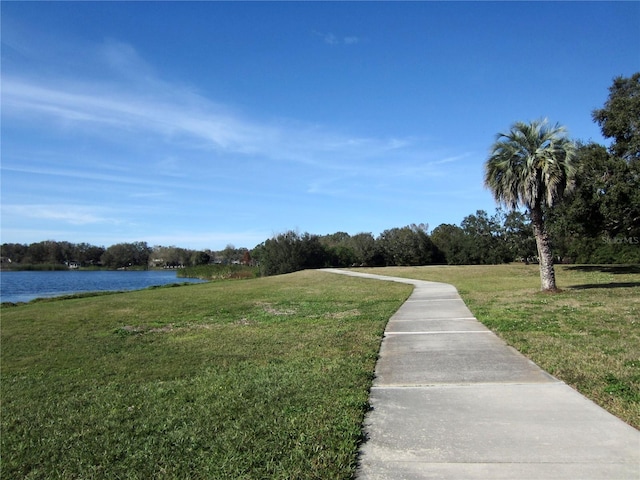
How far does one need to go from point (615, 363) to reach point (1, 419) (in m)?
7.87

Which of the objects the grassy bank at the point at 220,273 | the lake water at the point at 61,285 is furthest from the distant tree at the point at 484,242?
the lake water at the point at 61,285

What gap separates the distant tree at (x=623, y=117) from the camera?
2348 centimetres

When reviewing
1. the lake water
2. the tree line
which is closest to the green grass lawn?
the tree line

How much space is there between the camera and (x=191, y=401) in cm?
499

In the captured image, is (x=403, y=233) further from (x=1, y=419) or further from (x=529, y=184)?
(x=1, y=419)

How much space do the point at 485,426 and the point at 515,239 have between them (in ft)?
196

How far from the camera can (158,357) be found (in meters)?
7.92

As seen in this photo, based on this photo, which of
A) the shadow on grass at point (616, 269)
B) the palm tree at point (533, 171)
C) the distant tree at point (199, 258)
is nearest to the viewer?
the palm tree at point (533, 171)

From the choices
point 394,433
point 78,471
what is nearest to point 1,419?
point 78,471

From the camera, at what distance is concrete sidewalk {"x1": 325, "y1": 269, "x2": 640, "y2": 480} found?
123 inches

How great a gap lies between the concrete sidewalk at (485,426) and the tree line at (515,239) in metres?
12.0

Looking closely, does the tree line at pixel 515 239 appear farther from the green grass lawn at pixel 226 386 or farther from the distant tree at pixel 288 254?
the green grass lawn at pixel 226 386

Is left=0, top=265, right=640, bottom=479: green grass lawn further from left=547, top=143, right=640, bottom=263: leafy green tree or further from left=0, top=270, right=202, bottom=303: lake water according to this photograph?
left=0, top=270, right=202, bottom=303: lake water

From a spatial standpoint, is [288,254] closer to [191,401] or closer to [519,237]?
[519,237]
